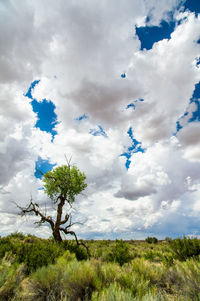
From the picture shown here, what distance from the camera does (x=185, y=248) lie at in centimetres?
731

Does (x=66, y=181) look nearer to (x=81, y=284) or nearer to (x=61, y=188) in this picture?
(x=61, y=188)

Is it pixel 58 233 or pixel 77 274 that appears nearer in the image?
pixel 77 274

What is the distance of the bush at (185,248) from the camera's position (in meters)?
7.20

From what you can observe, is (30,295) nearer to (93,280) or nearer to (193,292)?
(93,280)

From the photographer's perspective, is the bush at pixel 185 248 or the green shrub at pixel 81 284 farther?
the bush at pixel 185 248

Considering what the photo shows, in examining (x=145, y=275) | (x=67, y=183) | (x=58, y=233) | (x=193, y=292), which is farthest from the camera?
(x=67, y=183)

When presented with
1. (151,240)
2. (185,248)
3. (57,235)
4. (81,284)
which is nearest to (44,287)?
(81,284)

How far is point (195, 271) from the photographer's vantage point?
13.5ft

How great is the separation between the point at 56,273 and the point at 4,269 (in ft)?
4.50

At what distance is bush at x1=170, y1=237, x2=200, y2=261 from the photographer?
720 centimetres

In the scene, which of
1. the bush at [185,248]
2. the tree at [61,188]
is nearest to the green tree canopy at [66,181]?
the tree at [61,188]

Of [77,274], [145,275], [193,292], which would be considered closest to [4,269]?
[77,274]

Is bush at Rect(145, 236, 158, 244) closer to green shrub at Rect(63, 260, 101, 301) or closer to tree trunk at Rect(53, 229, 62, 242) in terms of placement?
tree trunk at Rect(53, 229, 62, 242)

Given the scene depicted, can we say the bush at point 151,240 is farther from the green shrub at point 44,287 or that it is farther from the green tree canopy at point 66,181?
the green shrub at point 44,287
